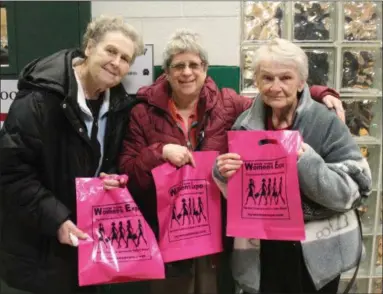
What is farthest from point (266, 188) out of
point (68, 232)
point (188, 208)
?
point (68, 232)

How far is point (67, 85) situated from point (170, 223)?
612mm

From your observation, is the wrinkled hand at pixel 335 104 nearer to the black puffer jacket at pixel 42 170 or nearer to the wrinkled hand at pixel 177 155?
the wrinkled hand at pixel 177 155

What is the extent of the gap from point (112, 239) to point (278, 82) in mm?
791

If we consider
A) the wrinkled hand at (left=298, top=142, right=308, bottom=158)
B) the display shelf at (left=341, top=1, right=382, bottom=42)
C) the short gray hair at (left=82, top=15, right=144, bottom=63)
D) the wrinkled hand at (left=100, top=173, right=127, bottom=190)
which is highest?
the display shelf at (left=341, top=1, right=382, bottom=42)

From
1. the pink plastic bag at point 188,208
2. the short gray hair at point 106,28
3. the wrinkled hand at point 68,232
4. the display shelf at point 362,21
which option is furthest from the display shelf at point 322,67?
the wrinkled hand at point 68,232

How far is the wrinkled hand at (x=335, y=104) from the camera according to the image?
60.1 inches

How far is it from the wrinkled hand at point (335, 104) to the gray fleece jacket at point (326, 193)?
6cm

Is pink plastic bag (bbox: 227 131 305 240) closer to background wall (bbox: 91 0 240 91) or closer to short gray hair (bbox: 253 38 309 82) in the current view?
short gray hair (bbox: 253 38 309 82)

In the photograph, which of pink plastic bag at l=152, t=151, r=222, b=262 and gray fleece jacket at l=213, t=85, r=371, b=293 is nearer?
gray fleece jacket at l=213, t=85, r=371, b=293

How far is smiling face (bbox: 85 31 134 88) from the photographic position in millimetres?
1513

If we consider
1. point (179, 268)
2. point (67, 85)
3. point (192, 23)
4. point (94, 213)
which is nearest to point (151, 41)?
point (192, 23)

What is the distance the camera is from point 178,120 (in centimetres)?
→ 167

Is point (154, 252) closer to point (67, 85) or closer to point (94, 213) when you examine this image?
point (94, 213)

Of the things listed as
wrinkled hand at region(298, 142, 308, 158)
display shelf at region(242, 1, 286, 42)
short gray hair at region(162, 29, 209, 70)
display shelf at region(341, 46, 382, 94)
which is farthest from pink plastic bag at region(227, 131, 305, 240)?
display shelf at region(341, 46, 382, 94)
